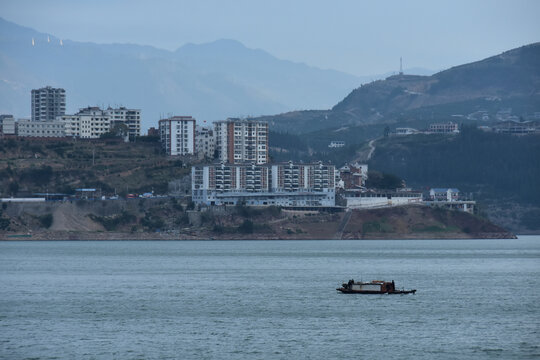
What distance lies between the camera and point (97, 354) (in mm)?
51625

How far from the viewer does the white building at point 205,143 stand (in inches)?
7397

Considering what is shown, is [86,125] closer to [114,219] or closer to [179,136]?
[179,136]

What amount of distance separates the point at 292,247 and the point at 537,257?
34.3 metres

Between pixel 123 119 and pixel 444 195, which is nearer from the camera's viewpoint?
pixel 444 195

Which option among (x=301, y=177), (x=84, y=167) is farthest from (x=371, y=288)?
(x=84, y=167)

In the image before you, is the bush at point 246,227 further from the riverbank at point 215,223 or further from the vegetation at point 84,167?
the vegetation at point 84,167

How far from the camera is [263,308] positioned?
68.9m

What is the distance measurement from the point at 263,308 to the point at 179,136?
116 meters

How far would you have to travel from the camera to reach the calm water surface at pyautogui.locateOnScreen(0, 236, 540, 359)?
53344 mm

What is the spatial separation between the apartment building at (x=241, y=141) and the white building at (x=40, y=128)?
2653cm

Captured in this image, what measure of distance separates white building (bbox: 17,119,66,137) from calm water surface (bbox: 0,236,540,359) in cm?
7172

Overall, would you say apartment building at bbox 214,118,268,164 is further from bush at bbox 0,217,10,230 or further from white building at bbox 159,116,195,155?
bush at bbox 0,217,10,230

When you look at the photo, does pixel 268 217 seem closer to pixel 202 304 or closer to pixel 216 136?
pixel 216 136

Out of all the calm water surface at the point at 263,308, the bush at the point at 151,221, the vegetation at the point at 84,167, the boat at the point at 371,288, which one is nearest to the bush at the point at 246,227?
the bush at the point at 151,221
